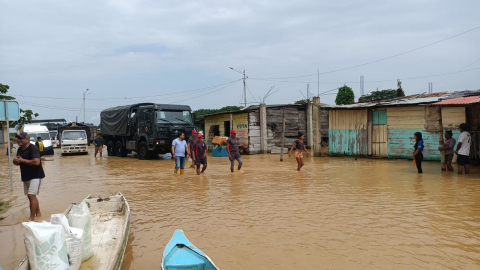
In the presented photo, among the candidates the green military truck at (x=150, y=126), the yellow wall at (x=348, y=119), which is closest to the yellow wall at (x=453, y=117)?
the yellow wall at (x=348, y=119)

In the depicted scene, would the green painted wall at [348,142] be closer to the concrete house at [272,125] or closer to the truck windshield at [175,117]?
the concrete house at [272,125]

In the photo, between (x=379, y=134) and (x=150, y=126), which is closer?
(x=379, y=134)

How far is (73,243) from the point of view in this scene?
394cm

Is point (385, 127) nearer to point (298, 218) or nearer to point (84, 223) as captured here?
point (298, 218)

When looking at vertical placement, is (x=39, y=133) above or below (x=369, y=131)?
above

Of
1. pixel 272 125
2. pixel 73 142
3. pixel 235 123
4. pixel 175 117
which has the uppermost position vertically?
pixel 175 117

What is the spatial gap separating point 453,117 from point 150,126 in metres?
13.1

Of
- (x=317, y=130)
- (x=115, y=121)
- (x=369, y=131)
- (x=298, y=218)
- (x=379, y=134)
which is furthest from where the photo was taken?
(x=115, y=121)

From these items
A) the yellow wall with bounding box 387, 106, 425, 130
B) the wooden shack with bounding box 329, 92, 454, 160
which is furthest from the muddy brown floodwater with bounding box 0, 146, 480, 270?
the yellow wall with bounding box 387, 106, 425, 130

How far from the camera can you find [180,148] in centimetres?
1223

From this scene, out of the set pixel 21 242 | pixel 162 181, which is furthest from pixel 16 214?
pixel 162 181

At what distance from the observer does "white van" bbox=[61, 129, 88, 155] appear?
963 inches

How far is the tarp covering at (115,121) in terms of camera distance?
20.6 m

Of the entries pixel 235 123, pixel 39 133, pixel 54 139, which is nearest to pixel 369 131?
pixel 235 123
